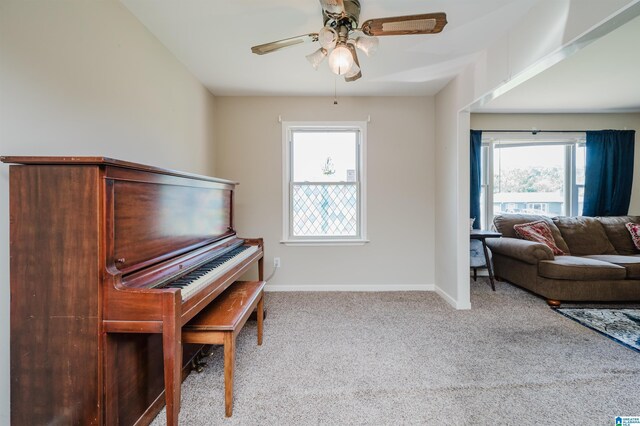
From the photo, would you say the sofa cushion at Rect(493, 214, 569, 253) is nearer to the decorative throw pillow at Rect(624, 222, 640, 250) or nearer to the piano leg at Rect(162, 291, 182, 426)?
the decorative throw pillow at Rect(624, 222, 640, 250)

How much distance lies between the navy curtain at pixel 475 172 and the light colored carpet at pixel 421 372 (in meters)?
1.49

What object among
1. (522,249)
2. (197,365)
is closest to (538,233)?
(522,249)

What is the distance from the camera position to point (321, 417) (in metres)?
1.42

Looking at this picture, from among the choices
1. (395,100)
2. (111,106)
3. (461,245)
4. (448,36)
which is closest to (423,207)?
(461,245)

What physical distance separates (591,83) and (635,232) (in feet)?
6.51

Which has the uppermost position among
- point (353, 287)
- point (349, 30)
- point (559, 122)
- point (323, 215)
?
point (559, 122)

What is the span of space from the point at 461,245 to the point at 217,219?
2.39 meters

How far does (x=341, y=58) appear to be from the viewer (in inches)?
61.9

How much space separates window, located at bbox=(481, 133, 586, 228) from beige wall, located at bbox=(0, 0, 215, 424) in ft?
13.4

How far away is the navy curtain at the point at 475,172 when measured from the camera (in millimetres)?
3803

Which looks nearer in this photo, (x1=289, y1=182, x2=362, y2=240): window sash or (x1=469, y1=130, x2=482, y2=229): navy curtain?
(x1=289, y1=182, x2=362, y2=240): window sash

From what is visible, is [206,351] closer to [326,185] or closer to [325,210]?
[325,210]

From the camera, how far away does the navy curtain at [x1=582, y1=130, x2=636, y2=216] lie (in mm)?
3830

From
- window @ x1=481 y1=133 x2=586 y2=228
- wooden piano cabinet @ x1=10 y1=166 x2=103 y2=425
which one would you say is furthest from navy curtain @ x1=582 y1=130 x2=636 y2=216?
wooden piano cabinet @ x1=10 y1=166 x2=103 y2=425
